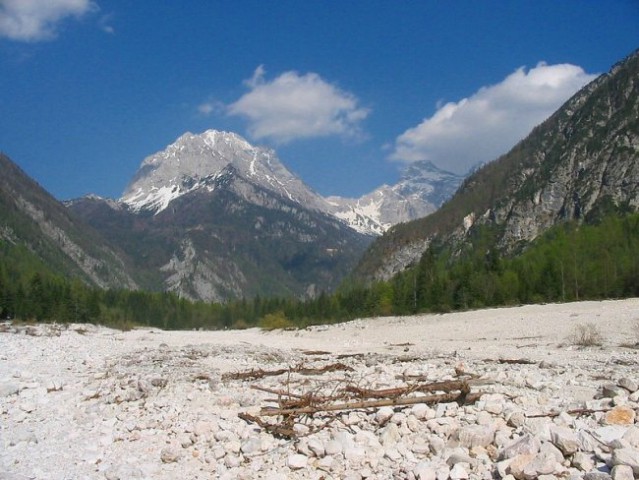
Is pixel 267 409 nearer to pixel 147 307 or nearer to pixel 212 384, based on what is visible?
pixel 212 384

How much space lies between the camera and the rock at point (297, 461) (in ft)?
30.6

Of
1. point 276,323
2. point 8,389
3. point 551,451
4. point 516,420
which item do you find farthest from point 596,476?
point 276,323

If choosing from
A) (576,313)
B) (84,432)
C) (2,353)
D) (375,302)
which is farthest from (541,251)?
(84,432)

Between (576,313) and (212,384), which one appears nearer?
(212,384)

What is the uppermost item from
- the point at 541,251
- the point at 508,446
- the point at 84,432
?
the point at 541,251

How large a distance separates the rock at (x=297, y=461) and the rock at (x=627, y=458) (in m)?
4.81

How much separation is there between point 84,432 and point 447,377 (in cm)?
931

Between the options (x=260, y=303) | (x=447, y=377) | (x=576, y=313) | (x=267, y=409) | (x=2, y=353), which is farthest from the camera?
(x=260, y=303)

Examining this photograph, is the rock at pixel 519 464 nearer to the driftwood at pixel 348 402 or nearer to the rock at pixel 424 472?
the rock at pixel 424 472

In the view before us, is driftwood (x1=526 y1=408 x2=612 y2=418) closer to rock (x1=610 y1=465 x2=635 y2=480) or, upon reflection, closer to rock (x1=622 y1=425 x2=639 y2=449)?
rock (x1=622 y1=425 x2=639 y2=449)

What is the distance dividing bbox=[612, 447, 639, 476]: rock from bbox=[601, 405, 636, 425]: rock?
1.76 m

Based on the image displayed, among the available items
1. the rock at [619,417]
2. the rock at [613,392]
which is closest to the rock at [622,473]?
the rock at [619,417]

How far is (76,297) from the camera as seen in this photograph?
98.8 metres

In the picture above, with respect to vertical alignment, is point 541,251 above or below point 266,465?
above
